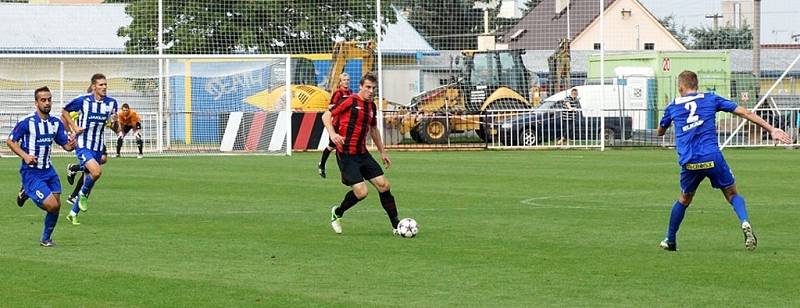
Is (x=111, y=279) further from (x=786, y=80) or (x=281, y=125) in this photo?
(x=786, y=80)

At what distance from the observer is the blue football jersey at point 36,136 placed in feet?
47.1

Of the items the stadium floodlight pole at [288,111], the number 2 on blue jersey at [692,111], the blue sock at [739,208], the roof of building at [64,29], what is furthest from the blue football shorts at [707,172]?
the roof of building at [64,29]

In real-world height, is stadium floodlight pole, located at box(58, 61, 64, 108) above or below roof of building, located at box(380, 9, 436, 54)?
below

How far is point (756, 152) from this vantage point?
36.7 metres

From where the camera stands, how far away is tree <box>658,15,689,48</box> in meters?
53.1

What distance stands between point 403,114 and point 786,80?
80.4 feet

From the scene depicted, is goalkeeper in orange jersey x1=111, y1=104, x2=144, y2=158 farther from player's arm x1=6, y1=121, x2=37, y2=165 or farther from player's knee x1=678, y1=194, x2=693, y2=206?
player's knee x1=678, y1=194, x2=693, y2=206

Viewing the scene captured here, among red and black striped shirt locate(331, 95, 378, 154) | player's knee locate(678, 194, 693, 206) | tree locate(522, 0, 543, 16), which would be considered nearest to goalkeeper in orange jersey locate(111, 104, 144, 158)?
red and black striped shirt locate(331, 95, 378, 154)

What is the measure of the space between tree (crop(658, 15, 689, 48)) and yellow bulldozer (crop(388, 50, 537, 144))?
761cm

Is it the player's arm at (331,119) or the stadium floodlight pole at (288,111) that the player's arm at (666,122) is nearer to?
the player's arm at (331,119)

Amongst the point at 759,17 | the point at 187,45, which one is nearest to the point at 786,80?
the point at 759,17

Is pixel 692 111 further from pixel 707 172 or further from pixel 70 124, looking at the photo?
pixel 70 124

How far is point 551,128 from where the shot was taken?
4109cm

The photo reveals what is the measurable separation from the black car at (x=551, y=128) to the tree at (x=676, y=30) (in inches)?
432
